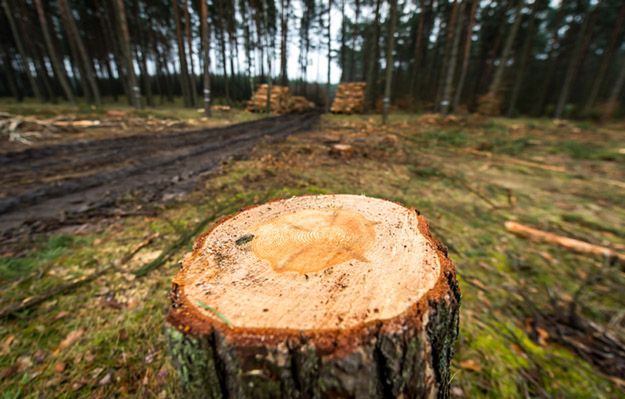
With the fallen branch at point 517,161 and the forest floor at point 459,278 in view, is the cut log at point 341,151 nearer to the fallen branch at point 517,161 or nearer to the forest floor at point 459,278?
the forest floor at point 459,278

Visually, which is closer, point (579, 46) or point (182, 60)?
point (579, 46)

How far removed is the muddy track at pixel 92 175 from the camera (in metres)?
3.41

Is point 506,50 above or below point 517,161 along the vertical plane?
above

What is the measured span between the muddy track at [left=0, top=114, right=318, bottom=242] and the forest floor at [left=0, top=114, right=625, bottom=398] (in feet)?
1.78

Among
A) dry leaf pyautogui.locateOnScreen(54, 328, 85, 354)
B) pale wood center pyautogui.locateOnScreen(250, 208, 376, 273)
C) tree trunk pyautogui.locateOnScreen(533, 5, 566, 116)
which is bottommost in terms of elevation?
dry leaf pyautogui.locateOnScreen(54, 328, 85, 354)

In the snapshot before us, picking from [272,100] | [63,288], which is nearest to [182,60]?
[272,100]

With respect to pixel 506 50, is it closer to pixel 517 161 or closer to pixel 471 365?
pixel 517 161

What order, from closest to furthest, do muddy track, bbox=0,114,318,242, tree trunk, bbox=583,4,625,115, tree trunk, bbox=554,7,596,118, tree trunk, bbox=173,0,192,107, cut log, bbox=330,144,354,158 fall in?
muddy track, bbox=0,114,318,242 < cut log, bbox=330,144,354,158 < tree trunk, bbox=583,4,625,115 < tree trunk, bbox=554,7,596,118 < tree trunk, bbox=173,0,192,107

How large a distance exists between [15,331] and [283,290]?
7.64ft

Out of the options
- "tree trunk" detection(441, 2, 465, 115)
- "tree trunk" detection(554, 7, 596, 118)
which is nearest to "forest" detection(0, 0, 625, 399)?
"tree trunk" detection(441, 2, 465, 115)

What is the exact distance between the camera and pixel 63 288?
2207 millimetres

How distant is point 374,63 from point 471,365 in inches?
838

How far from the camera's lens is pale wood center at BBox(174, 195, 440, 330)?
0.88 meters

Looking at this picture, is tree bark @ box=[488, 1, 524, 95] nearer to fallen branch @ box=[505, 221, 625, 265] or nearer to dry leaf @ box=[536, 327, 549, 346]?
fallen branch @ box=[505, 221, 625, 265]
